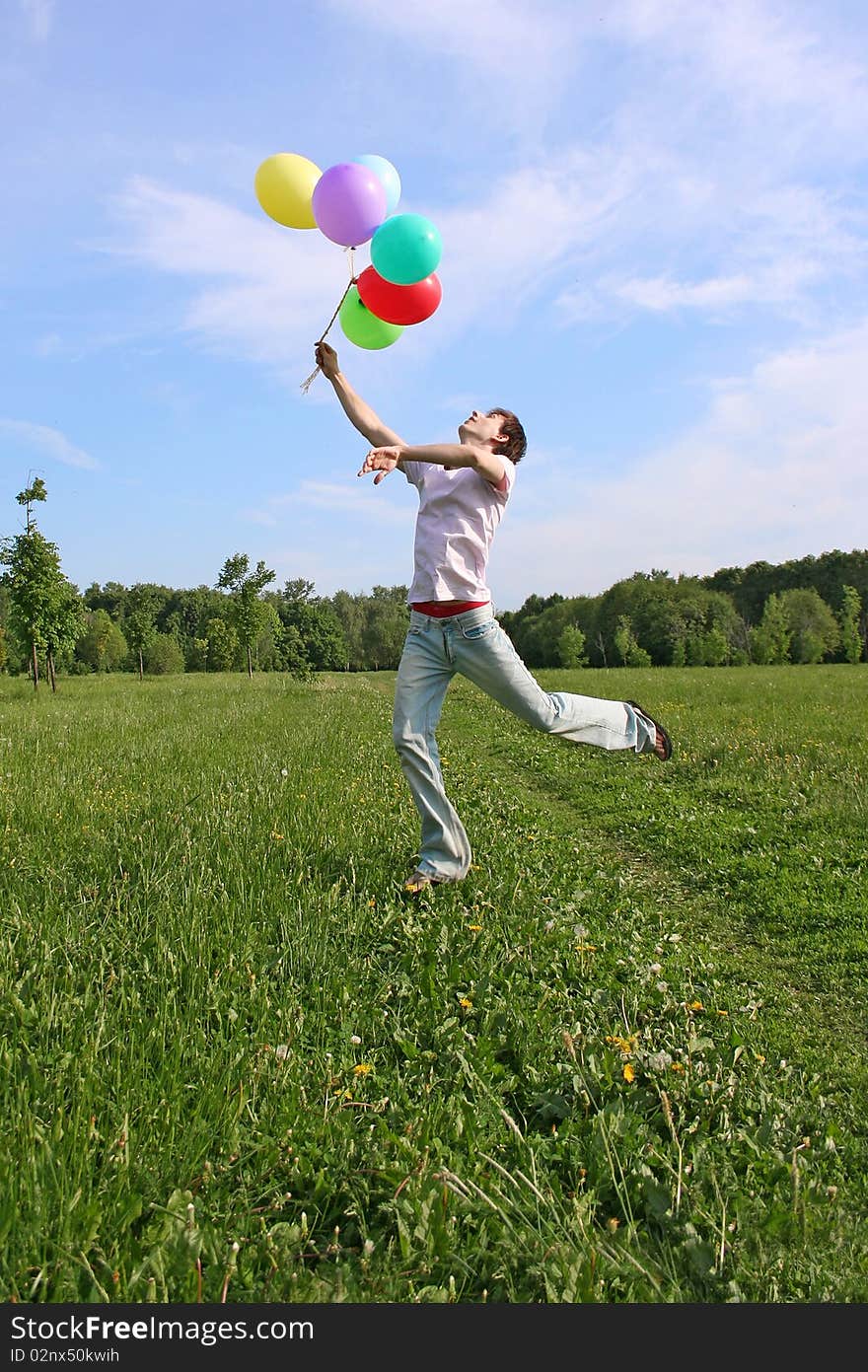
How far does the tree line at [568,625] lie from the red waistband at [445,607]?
122ft

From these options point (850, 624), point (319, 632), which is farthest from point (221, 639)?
point (850, 624)

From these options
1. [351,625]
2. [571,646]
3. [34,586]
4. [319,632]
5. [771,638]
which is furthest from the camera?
[351,625]

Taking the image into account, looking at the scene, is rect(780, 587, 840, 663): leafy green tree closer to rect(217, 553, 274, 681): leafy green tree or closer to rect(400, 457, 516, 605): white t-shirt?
rect(217, 553, 274, 681): leafy green tree

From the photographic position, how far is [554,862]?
6164 mm

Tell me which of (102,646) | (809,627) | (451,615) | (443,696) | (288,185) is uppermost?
(809,627)

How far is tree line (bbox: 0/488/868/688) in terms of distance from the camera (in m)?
55.2

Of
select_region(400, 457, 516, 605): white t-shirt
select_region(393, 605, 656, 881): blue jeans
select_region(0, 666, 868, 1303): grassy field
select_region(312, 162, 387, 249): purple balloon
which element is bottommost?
select_region(0, 666, 868, 1303): grassy field

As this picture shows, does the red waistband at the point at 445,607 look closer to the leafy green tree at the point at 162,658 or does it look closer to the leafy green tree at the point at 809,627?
the leafy green tree at the point at 162,658

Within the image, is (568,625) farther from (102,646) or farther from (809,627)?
(102,646)

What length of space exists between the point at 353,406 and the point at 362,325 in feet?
2.32

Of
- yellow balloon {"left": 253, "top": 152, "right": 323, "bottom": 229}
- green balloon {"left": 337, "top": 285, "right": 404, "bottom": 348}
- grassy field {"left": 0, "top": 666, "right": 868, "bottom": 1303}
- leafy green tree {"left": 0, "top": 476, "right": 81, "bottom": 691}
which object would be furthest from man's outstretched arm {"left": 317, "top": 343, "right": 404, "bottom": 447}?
leafy green tree {"left": 0, "top": 476, "right": 81, "bottom": 691}

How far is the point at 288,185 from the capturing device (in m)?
5.36

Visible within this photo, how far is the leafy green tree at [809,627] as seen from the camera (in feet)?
254

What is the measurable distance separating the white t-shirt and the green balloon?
1268mm
